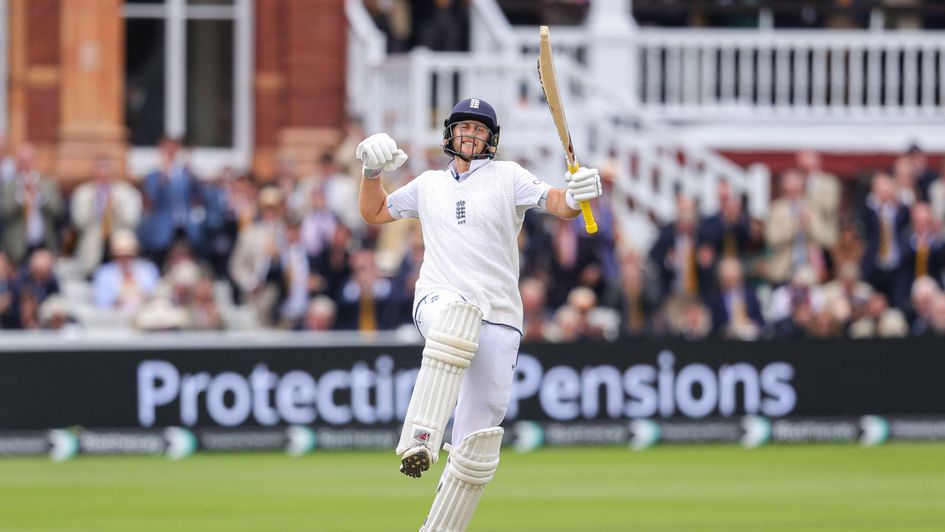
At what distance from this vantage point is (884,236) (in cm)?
1777

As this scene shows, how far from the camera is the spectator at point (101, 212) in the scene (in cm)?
1739

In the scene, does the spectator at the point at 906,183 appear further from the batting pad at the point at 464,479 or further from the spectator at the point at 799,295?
the batting pad at the point at 464,479

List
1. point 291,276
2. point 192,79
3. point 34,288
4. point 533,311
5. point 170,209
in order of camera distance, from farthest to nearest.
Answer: point 192,79, point 170,209, point 291,276, point 34,288, point 533,311

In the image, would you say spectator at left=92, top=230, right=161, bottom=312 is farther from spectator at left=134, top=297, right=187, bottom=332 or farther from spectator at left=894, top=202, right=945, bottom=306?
spectator at left=894, top=202, right=945, bottom=306

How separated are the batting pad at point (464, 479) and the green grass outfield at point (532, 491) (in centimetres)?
203

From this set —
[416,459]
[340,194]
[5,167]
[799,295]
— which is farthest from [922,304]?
[416,459]

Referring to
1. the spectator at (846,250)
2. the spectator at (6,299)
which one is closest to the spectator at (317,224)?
the spectator at (6,299)

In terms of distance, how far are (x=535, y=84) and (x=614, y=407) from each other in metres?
4.73

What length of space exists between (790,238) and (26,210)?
649 cm

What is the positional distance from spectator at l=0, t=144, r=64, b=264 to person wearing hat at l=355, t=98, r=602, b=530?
28.9 ft

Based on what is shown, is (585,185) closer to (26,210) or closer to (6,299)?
(6,299)

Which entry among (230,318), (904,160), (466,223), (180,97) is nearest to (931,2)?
(904,160)

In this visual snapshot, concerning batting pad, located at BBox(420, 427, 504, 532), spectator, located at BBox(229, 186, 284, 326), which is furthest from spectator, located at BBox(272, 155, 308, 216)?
batting pad, located at BBox(420, 427, 504, 532)

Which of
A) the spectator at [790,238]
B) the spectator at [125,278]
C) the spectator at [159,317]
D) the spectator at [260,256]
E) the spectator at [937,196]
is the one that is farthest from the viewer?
the spectator at [937,196]
